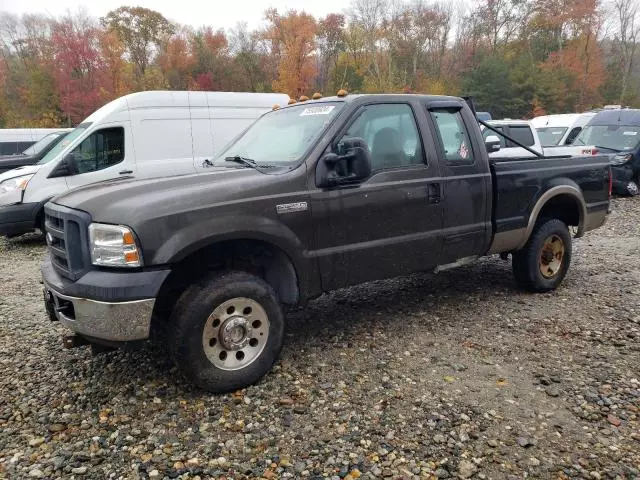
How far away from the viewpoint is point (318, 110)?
4172mm

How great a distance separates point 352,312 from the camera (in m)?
4.96

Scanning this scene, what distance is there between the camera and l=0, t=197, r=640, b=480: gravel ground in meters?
2.72

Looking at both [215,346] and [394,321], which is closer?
[215,346]

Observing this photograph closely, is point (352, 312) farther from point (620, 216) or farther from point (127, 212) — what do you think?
point (620, 216)

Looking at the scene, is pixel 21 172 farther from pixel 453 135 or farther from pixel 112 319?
pixel 453 135

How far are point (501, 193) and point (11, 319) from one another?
492cm

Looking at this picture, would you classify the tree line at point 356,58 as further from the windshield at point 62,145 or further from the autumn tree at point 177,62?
the windshield at point 62,145

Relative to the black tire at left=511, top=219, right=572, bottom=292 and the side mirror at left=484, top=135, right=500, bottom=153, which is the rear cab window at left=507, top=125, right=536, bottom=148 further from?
the black tire at left=511, top=219, right=572, bottom=292

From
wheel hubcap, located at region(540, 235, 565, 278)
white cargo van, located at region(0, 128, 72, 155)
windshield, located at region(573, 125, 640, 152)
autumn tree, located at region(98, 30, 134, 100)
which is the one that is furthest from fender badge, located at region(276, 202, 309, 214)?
autumn tree, located at region(98, 30, 134, 100)

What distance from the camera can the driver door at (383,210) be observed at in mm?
3738

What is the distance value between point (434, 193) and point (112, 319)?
2.67 meters

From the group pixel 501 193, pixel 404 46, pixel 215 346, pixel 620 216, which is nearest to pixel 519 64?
pixel 404 46

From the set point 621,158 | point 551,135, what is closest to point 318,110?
point 621,158

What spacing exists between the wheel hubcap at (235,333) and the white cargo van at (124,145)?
483 cm
